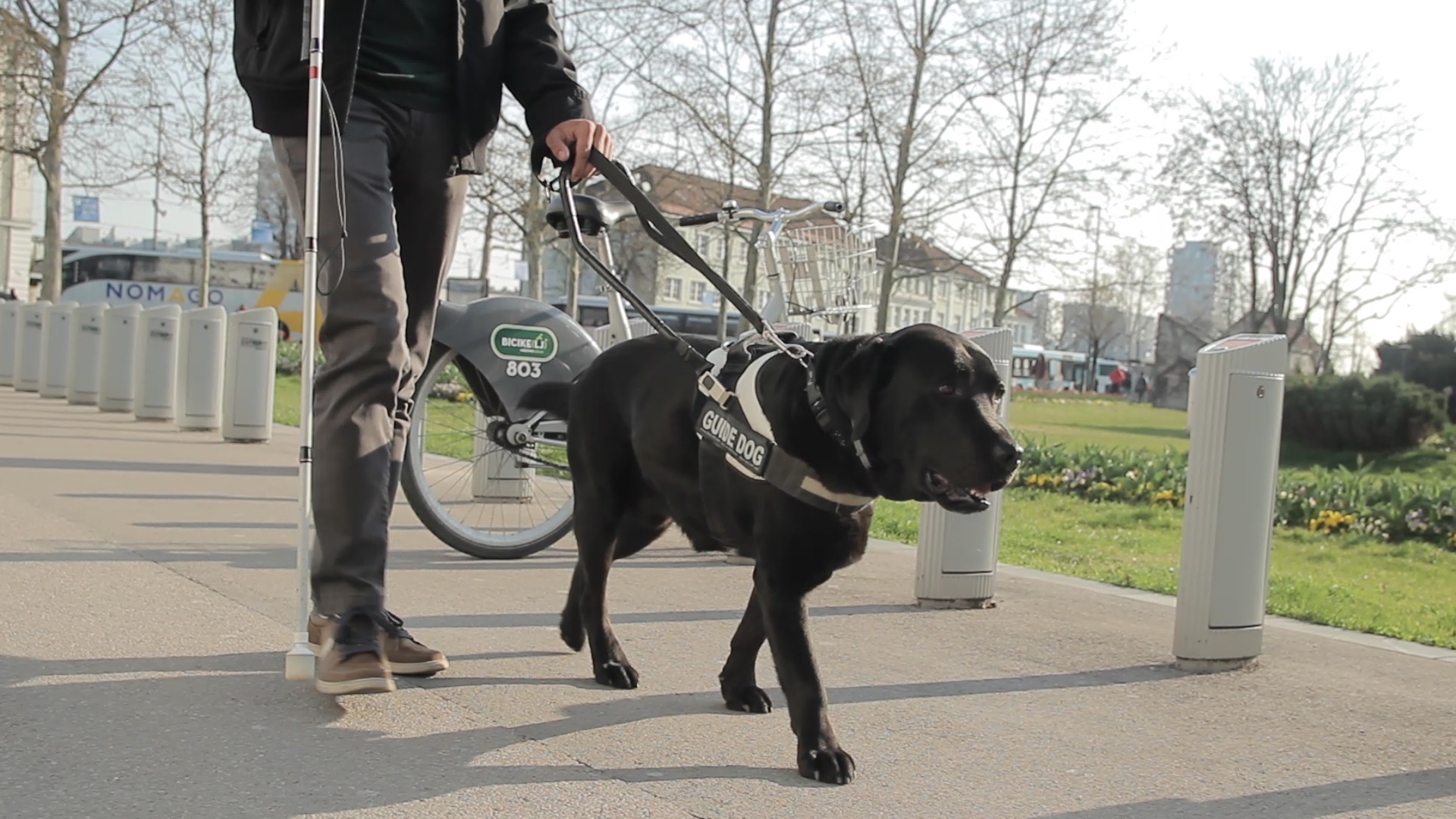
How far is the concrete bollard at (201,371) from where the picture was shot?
40.5 ft

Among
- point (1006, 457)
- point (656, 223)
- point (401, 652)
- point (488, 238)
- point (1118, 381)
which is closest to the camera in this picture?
point (1006, 457)

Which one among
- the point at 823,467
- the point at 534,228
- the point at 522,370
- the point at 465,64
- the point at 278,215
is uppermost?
the point at 278,215

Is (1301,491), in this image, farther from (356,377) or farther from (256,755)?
(256,755)

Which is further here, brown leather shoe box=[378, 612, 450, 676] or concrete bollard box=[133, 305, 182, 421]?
concrete bollard box=[133, 305, 182, 421]

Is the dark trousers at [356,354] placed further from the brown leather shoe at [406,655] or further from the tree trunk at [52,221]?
the tree trunk at [52,221]

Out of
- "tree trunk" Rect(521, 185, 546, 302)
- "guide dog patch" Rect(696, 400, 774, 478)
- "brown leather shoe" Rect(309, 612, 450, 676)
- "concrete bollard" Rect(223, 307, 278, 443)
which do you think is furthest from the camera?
"tree trunk" Rect(521, 185, 546, 302)

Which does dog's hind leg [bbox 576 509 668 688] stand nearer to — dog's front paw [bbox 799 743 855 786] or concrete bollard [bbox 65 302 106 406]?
dog's front paw [bbox 799 743 855 786]

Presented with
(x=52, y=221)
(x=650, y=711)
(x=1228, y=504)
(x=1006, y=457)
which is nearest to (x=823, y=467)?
(x=1006, y=457)

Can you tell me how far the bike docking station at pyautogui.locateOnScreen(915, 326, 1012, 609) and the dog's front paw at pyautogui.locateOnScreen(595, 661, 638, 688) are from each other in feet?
5.84

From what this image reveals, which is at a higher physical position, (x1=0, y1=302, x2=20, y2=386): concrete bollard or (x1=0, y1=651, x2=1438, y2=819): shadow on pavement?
(x1=0, y1=302, x2=20, y2=386): concrete bollard

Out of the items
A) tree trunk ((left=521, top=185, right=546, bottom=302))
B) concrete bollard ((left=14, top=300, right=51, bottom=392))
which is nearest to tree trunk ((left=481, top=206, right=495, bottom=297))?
tree trunk ((left=521, top=185, right=546, bottom=302))

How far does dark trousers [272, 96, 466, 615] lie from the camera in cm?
328

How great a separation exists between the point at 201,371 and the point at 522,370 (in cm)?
773

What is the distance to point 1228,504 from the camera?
427cm
